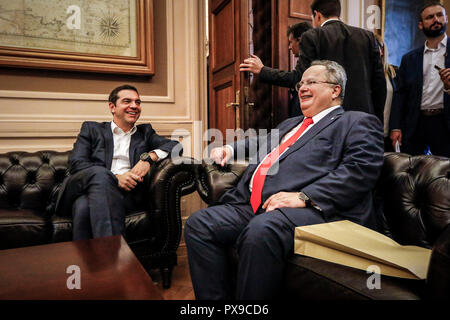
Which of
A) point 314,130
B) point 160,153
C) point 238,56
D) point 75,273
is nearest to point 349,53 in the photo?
point 314,130

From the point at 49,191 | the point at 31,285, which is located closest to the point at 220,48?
the point at 49,191

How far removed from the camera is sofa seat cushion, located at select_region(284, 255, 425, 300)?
0.86 metres

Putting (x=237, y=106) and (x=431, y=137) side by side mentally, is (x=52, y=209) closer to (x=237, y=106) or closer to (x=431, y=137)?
(x=237, y=106)

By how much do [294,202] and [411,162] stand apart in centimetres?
58

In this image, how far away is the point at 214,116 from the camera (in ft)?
10.1

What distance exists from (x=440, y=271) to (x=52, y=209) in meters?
2.15

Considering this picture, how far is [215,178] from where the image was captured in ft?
5.55

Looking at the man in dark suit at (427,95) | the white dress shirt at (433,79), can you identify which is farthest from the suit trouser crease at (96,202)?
the white dress shirt at (433,79)

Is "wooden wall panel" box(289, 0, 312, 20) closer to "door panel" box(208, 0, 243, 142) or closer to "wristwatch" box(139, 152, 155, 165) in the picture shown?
"door panel" box(208, 0, 243, 142)

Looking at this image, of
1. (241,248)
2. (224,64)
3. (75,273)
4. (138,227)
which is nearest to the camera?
(75,273)

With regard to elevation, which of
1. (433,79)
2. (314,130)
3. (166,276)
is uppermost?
(433,79)

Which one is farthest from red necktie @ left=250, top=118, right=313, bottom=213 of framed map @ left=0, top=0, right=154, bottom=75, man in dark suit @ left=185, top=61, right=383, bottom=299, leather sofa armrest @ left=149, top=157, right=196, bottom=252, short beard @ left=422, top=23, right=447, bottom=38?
framed map @ left=0, top=0, right=154, bottom=75

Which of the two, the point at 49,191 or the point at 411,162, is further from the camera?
the point at 49,191
